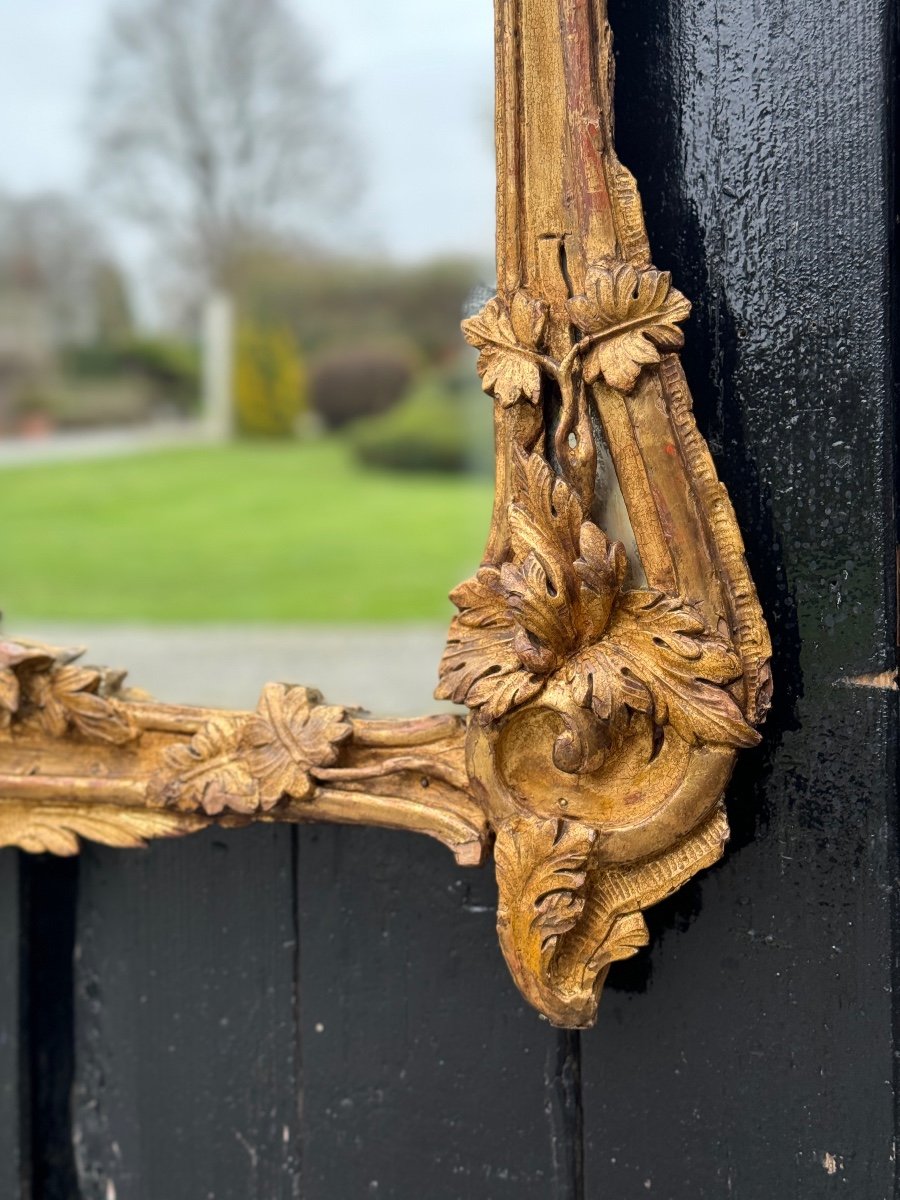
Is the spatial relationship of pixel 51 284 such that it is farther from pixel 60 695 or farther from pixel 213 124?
pixel 60 695

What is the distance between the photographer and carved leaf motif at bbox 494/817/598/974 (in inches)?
18.1

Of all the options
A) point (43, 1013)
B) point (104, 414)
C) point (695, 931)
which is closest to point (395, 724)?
point (695, 931)

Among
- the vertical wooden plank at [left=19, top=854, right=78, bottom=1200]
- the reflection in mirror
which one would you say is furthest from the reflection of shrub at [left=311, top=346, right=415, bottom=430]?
the vertical wooden plank at [left=19, top=854, right=78, bottom=1200]

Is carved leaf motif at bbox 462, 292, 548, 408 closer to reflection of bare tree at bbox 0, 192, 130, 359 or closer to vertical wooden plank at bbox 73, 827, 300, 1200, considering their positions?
vertical wooden plank at bbox 73, 827, 300, 1200

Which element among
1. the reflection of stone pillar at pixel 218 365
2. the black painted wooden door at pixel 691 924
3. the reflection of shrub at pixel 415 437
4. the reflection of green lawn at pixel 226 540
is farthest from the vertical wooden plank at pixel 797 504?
the reflection of stone pillar at pixel 218 365

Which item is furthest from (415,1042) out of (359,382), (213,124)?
(213,124)

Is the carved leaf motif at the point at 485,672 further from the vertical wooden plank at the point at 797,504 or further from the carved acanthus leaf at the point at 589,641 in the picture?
the vertical wooden plank at the point at 797,504

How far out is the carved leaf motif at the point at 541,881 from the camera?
461mm

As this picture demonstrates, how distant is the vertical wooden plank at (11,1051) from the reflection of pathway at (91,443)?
1333 mm

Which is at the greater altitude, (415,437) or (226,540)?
(415,437)

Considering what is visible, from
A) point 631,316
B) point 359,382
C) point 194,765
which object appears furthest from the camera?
point 359,382

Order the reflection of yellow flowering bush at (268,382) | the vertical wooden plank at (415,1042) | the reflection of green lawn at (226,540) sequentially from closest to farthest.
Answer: the vertical wooden plank at (415,1042) → the reflection of green lawn at (226,540) → the reflection of yellow flowering bush at (268,382)

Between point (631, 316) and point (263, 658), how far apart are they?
65 centimetres

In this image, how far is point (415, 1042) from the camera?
22.6 inches
